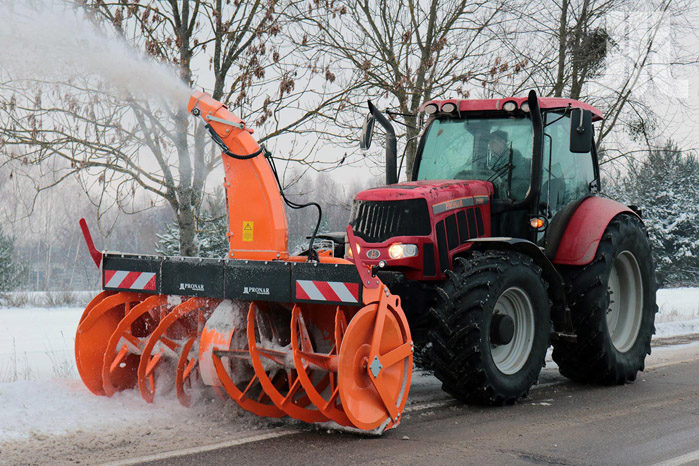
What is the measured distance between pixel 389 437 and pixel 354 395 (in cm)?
40

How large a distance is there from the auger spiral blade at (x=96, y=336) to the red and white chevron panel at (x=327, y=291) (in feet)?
5.13

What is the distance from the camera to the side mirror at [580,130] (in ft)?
19.6

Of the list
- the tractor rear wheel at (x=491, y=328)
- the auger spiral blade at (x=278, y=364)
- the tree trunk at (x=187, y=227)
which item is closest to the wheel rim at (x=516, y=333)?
the tractor rear wheel at (x=491, y=328)

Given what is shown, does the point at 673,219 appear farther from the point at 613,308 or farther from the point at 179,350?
the point at 179,350

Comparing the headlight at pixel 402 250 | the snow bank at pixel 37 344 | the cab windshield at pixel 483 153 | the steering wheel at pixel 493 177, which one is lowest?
the snow bank at pixel 37 344

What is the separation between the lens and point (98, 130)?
26.5ft

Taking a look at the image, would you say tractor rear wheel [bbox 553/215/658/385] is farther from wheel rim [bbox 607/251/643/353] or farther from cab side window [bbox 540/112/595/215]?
cab side window [bbox 540/112/595/215]

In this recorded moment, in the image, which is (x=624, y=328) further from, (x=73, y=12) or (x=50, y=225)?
(x=50, y=225)

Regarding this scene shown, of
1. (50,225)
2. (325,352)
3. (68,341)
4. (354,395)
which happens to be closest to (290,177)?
(68,341)

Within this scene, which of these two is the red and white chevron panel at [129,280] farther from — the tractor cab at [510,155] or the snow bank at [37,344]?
the tractor cab at [510,155]

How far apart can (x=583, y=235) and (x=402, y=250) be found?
1811mm

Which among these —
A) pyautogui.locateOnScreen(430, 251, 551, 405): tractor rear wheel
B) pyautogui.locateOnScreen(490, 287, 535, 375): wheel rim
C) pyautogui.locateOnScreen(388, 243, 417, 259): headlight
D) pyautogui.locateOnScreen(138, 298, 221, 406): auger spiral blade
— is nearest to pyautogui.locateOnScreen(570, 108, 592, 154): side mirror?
pyautogui.locateOnScreen(430, 251, 551, 405): tractor rear wheel

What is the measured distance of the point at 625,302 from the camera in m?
7.40

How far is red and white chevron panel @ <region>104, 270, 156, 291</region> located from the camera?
5.25m
